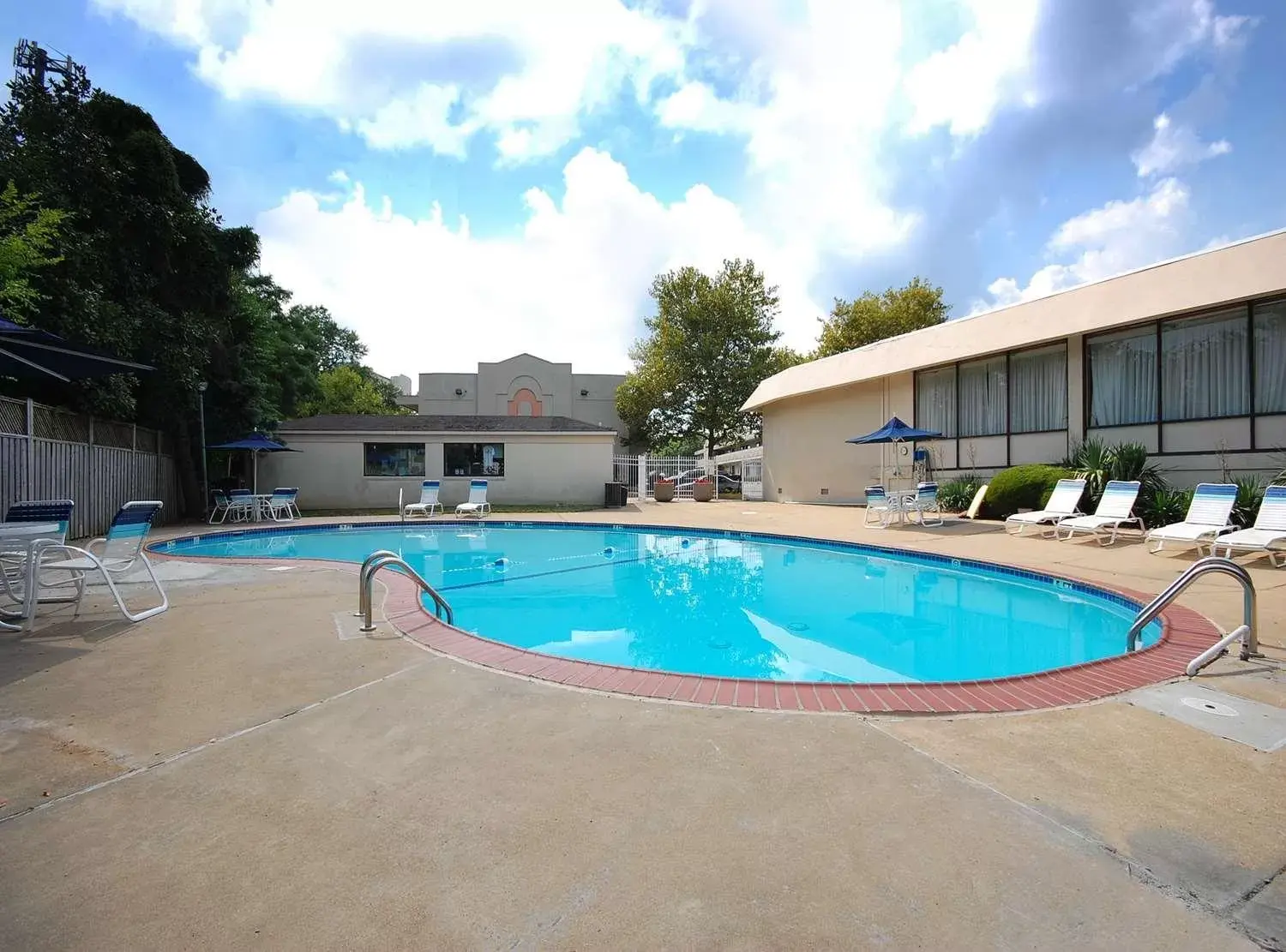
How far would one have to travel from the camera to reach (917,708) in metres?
3.14

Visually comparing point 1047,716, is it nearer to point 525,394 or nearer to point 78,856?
point 78,856

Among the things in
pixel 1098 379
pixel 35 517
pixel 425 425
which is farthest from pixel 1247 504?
pixel 425 425

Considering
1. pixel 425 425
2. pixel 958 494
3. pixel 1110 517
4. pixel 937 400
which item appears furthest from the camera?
pixel 425 425

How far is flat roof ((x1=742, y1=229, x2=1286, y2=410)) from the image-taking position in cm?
1041

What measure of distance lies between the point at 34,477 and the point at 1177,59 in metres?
21.8

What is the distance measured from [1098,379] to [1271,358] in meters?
2.86

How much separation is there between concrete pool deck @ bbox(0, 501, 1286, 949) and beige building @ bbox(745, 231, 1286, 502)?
1055 centimetres

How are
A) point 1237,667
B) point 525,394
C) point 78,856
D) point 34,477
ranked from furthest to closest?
point 525,394, point 34,477, point 1237,667, point 78,856

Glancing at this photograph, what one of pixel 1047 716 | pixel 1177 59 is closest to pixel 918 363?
pixel 1177 59

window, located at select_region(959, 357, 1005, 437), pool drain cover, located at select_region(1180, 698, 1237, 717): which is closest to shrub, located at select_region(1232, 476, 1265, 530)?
window, located at select_region(959, 357, 1005, 437)

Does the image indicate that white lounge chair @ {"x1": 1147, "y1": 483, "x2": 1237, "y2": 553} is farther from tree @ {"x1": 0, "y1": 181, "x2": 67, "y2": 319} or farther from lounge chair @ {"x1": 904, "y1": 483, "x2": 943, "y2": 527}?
tree @ {"x1": 0, "y1": 181, "x2": 67, "y2": 319}

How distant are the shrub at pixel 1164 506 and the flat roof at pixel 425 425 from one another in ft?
47.0

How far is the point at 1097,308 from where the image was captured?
41.6ft

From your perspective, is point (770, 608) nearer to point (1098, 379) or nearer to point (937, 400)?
point (1098, 379)
